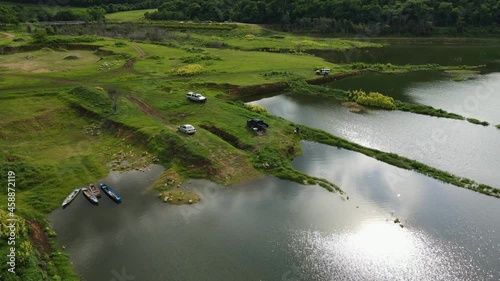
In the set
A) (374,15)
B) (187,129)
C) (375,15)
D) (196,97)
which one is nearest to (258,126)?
(187,129)

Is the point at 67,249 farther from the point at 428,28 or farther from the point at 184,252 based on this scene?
the point at 428,28

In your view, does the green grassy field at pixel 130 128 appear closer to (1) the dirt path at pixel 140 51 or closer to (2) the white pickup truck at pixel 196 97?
(2) the white pickup truck at pixel 196 97

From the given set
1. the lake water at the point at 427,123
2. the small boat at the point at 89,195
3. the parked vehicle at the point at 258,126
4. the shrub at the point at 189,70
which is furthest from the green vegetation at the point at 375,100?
the small boat at the point at 89,195

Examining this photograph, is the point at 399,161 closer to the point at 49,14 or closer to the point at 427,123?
the point at 427,123

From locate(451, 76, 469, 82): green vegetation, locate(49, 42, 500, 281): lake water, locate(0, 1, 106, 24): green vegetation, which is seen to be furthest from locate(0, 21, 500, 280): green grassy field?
locate(0, 1, 106, 24): green vegetation

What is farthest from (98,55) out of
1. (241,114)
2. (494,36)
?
(494,36)
